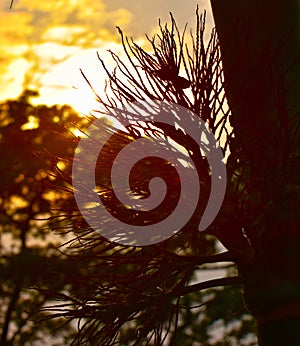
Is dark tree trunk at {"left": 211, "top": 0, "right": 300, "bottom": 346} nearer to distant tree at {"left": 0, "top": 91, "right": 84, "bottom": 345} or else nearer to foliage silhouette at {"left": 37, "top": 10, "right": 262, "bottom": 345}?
foliage silhouette at {"left": 37, "top": 10, "right": 262, "bottom": 345}

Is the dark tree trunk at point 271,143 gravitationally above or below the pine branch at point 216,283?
above

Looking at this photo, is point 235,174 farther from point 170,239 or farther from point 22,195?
point 22,195

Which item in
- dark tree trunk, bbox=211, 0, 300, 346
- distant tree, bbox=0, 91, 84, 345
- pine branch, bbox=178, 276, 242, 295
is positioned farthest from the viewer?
distant tree, bbox=0, 91, 84, 345

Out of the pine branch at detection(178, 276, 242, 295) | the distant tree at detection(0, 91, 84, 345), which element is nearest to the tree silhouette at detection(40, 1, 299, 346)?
the pine branch at detection(178, 276, 242, 295)

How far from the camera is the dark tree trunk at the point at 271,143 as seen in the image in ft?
7.86

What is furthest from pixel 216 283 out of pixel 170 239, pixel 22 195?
pixel 22 195

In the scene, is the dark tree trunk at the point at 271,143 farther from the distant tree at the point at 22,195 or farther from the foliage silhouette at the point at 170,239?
the distant tree at the point at 22,195

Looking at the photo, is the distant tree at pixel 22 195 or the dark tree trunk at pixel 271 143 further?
the distant tree at pixel 22 195

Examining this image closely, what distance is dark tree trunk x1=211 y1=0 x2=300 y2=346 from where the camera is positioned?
2395mm

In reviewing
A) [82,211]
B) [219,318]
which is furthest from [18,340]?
[82,211]

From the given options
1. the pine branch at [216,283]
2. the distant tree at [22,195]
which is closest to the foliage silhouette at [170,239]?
the pine branch at [216,283]

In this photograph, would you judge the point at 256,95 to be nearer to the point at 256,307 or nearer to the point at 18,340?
the point at 256,307

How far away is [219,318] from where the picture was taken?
13.1m

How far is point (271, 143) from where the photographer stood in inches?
97.6
